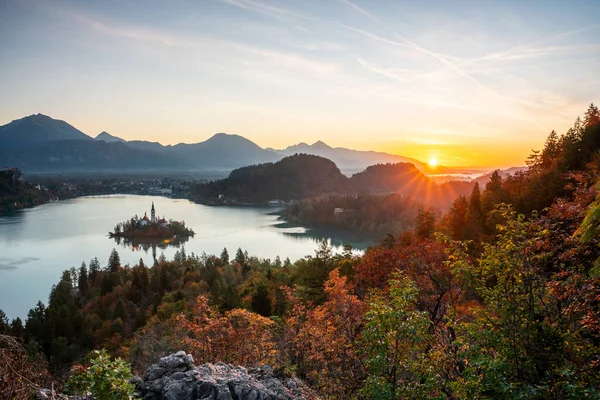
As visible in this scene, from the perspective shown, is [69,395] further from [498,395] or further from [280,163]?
[280,163]

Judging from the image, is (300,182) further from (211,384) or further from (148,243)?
(211,384)

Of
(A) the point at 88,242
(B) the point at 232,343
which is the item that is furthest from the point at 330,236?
(B) the point at 232,343

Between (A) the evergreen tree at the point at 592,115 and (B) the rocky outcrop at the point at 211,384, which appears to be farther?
(A) the evergreen tree at the point at 592,115

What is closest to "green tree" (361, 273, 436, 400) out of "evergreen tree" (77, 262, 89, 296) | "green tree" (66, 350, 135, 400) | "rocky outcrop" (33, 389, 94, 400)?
"green tree" (66, 350, 135, 400)

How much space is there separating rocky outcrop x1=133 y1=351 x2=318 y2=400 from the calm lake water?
34.2 m

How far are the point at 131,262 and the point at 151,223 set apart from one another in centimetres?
2160

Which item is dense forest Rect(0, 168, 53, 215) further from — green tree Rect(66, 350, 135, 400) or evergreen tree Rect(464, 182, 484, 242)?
green tree Rect(66, 350, 135, 400)

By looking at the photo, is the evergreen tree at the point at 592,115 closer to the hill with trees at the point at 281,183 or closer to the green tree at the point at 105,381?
the green tree at the point at 105,381

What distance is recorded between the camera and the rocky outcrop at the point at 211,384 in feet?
18.9

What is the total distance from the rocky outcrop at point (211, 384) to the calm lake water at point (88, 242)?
34.2 m

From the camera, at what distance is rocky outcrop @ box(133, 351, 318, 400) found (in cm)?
575

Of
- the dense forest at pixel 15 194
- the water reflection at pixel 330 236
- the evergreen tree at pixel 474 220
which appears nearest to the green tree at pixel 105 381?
the evergreen tree at pixel 474 220

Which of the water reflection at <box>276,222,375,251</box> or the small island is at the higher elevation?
the small island

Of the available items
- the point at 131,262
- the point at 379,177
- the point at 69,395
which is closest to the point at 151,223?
the point at 131,262
